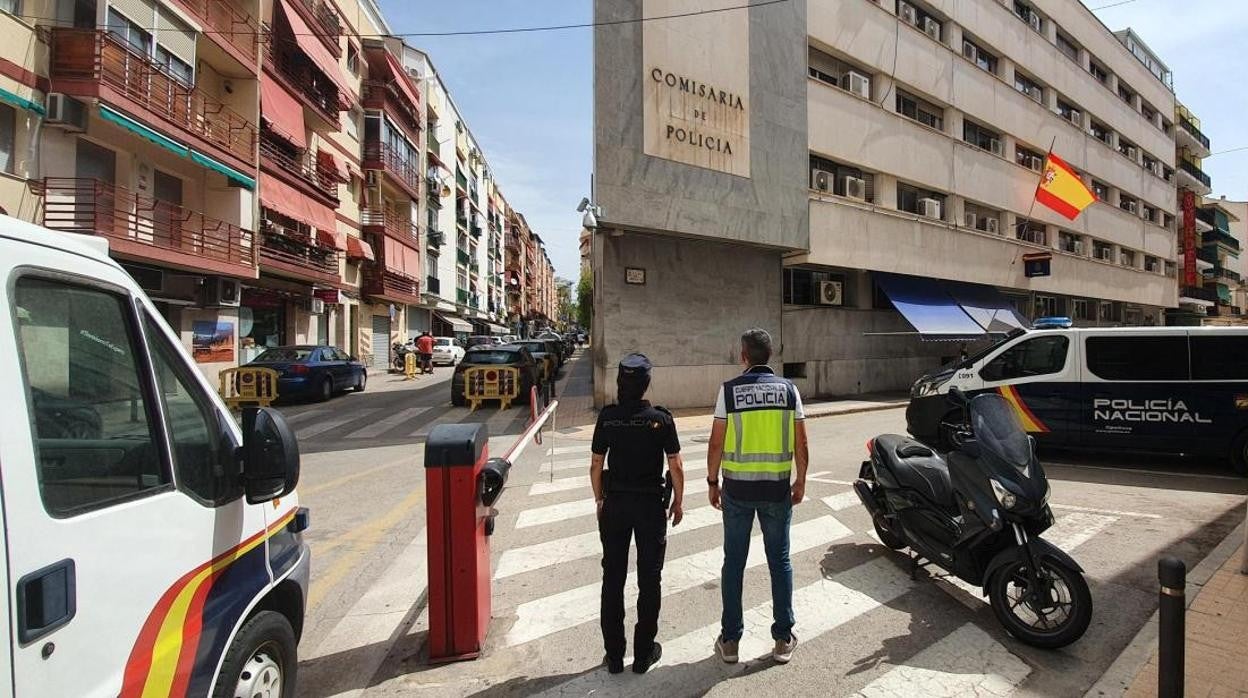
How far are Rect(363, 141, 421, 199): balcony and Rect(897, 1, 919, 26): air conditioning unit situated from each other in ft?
78.1

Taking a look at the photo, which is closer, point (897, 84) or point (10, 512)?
point (10, 512)

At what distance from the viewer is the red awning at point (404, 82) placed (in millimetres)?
31406

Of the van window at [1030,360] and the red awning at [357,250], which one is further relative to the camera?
the red awning at [357,250]

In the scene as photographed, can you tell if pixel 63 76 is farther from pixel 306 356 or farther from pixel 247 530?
pixel 247 530

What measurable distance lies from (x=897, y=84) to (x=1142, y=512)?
17680 millimetres

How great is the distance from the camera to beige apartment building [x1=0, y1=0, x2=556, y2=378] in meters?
13.5

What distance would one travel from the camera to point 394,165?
32.6 meters

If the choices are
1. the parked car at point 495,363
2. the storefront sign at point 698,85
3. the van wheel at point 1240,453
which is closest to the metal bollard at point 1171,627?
the van wheel at point 1240,453

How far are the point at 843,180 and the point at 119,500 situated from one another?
64.3 ft

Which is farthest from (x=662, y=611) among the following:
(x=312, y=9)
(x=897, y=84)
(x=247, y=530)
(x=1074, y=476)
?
(x=312, y=9)

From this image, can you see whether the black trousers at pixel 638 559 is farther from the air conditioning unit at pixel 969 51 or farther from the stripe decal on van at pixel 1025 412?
the air conditioning unit at pixel 969 51

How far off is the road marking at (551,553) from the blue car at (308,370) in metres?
13.3

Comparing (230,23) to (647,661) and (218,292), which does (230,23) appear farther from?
(647,661)

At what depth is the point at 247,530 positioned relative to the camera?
7.57 feet
